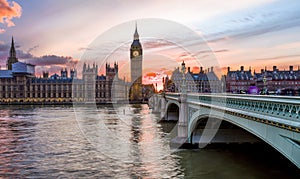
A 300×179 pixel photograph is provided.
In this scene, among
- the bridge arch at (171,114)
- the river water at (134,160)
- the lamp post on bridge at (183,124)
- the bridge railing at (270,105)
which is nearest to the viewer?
the bridge railing at (270,105)

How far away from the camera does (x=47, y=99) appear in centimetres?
16225

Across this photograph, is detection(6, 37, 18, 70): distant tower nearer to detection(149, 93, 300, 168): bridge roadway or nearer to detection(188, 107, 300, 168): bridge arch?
detection(149, 93, 300, 168): bridge roadway

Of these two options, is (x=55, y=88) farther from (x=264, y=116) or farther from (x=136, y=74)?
(x=264, y=116)

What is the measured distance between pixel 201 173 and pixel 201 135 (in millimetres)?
8499

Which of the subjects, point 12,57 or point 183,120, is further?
point 12,57

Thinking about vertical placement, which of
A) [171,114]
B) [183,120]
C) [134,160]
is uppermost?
[183,120]

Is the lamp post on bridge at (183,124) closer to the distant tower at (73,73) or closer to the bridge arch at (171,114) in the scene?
the bridge arch at (171,114)

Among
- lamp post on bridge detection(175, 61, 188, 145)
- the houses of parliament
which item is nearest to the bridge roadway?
lamp post on bridge detection(175, 61, 188, 145)

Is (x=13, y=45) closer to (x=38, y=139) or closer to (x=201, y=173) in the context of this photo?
(x=38, y=139)

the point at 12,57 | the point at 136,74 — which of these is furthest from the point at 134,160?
the point at 12,57

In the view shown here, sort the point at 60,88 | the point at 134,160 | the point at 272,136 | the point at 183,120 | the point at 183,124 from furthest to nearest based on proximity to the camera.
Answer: the point at 60,88 < the point at 183,120 < the point at 183,124 < the point at 134,160 < the point at 272,136

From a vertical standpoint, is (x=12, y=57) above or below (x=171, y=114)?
above

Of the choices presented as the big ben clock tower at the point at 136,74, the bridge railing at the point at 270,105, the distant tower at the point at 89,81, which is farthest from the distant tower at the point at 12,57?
the bridge railing at the point at 270,105

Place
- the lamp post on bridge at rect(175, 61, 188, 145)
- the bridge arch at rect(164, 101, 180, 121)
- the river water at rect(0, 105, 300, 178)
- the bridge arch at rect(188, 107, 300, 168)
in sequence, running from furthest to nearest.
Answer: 1. the bridge arch at rect(164, 101, 180, 121)
2. the lamp post on bridge at rect(175, 61, 188, 145)
3. the river water at rect(0, 105, 300, 178)
4. the bridge arch at rect(188, 107, 300, 168)
